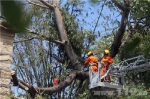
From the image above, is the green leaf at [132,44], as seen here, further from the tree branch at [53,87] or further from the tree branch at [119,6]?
the tree branch at [119,6]

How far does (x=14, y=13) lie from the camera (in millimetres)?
432

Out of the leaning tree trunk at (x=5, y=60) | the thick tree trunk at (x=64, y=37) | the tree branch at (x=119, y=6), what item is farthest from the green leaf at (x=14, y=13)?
the thick tree trunk at (x=64, y=37)

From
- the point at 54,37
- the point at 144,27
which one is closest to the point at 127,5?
the point at 144,27

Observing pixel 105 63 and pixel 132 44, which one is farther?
pixel 105 63

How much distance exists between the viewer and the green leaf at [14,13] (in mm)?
427

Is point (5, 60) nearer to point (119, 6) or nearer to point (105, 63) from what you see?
point (105, 63)

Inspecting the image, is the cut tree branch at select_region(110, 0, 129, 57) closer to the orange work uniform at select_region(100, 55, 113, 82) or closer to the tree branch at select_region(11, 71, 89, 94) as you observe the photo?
the tree branch at select_region(11, 71, 89, 94)

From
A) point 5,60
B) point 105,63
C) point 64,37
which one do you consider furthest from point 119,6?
point 5,60

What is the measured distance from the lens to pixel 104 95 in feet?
34.3

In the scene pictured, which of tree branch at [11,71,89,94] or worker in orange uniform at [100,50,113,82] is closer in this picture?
worker in orange uniform at [100,50,113,82]

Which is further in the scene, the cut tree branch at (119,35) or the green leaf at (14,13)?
the cut tree branch at (119,35)

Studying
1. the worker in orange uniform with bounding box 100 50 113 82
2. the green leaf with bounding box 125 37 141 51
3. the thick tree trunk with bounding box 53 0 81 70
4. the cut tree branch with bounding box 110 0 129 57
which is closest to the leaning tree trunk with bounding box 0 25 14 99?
the green leaf with bounding box 125 37 141 51

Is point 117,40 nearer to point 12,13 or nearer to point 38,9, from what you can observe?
point 38,9

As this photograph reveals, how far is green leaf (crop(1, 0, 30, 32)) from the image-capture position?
427mm
